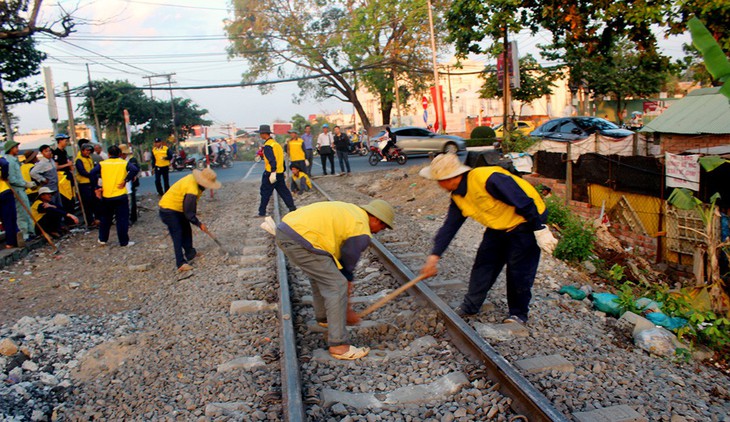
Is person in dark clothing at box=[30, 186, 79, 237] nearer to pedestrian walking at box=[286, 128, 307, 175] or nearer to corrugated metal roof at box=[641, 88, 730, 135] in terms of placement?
pedestrian walking at box=[286, 128, 307, 175]

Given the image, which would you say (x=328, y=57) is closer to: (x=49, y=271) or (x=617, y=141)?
(x=617, y=141)

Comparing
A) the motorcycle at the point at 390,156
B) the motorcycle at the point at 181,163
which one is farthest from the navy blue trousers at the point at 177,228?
the motorcycle at the point at 181,163

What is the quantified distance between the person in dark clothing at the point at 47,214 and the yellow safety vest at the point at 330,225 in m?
7.25

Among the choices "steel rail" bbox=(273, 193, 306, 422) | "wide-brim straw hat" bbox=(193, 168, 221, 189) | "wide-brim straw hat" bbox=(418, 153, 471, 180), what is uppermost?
"wide-brim straw hat" bbox=(418, 153, 471, 180)

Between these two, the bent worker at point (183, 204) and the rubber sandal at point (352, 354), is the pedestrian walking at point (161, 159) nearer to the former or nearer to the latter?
the bent worker at point (183, 204)

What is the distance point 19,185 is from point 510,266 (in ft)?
25.4

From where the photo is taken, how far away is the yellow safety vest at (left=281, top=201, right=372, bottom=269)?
3.87m

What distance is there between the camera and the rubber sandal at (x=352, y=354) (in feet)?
13.2

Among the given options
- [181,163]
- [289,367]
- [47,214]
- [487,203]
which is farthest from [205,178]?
[181,163]

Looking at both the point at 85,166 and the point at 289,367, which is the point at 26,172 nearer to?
the point at 85,166

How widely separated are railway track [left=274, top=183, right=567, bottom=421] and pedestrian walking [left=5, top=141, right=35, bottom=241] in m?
5.75

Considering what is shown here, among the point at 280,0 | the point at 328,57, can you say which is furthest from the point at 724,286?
the point at 280,0

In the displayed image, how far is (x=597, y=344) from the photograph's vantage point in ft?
14.3

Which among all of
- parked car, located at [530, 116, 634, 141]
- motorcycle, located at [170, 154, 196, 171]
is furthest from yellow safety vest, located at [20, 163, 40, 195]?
motorcycle, located at [170, 154, 196, 171]
